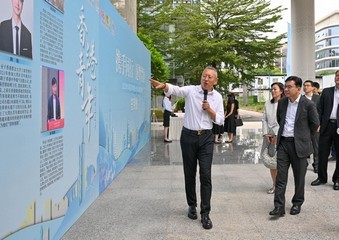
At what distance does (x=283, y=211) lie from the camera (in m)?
4.70

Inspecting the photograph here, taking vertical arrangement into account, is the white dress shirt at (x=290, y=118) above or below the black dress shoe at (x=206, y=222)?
above

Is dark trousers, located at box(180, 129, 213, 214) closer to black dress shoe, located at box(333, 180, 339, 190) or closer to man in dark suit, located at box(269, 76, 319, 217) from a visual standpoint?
man in dark suit, located at box(269, 76, 319, 217)

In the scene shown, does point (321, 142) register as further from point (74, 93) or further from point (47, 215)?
point (47, 215)

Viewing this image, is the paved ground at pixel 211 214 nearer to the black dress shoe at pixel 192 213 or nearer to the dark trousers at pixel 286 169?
the black dress shoe at pixel 192 213

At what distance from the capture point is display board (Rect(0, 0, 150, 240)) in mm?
2678

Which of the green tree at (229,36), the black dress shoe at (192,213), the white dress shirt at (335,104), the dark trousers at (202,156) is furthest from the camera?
the green tree at (229,36)

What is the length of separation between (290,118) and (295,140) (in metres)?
0.30

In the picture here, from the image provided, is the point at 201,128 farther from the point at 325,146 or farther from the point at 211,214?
the point at 325,146

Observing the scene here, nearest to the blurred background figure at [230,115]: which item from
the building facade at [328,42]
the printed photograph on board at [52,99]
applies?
the printed photograph on board at [52,99]

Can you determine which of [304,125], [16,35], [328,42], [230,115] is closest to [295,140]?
[304,125]

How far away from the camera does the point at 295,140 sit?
4.70m

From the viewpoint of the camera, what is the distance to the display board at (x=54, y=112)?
2.68 m

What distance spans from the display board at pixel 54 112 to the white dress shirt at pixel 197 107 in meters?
1.20

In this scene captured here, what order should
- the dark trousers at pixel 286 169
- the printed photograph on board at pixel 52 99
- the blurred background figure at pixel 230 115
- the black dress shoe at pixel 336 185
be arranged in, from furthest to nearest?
the blurred background figure at pixel 230 115 → the black dress shoe at pixel 336 185 → the dark trousers at pixel 286 169 → the printed photograph on board at pixel 52 99
